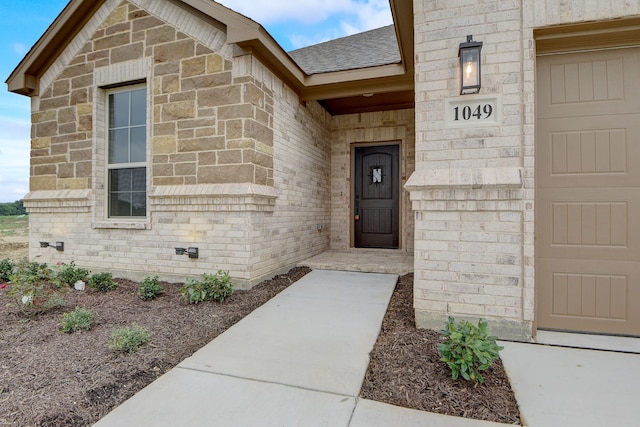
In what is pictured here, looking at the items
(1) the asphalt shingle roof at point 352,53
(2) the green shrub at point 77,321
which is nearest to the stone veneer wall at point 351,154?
(1) the asphalt shingle roof at point 352,53

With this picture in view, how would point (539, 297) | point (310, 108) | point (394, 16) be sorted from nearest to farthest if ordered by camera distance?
point (539, 297)
point (394, 16)
point (310, 108)

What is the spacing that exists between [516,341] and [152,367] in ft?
9.23

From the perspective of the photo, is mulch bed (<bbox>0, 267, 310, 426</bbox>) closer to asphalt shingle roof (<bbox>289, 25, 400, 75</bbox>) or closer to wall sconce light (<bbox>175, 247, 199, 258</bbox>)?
wall sconce light (<bbox>175, 247, 199, 258</bbox>)

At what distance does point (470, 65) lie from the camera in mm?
2648

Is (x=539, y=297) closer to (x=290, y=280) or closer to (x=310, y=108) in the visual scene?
(x=290, y=280)

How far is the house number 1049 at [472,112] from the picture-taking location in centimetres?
271

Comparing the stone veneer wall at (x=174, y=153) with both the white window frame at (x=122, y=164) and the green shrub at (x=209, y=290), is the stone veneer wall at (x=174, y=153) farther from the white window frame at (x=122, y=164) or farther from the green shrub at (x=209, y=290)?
the green shrub at (x=209, y=290)

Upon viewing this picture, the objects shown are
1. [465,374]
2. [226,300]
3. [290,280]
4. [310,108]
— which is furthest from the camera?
[310,108]

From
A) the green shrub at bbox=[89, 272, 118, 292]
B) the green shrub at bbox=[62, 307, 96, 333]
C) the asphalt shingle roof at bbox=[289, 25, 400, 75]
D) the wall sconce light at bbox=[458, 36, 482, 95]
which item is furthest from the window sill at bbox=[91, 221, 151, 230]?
the wall sconce light at bbox=[458, 36, 482, 95]

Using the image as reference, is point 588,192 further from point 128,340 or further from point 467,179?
point 128,340

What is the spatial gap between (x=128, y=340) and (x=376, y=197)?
16.9ft

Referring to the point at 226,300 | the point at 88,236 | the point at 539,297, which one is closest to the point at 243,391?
the point at 226,300

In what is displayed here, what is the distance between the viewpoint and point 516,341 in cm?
263

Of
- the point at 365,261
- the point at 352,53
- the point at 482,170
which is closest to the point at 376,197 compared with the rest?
the point at 365,261
